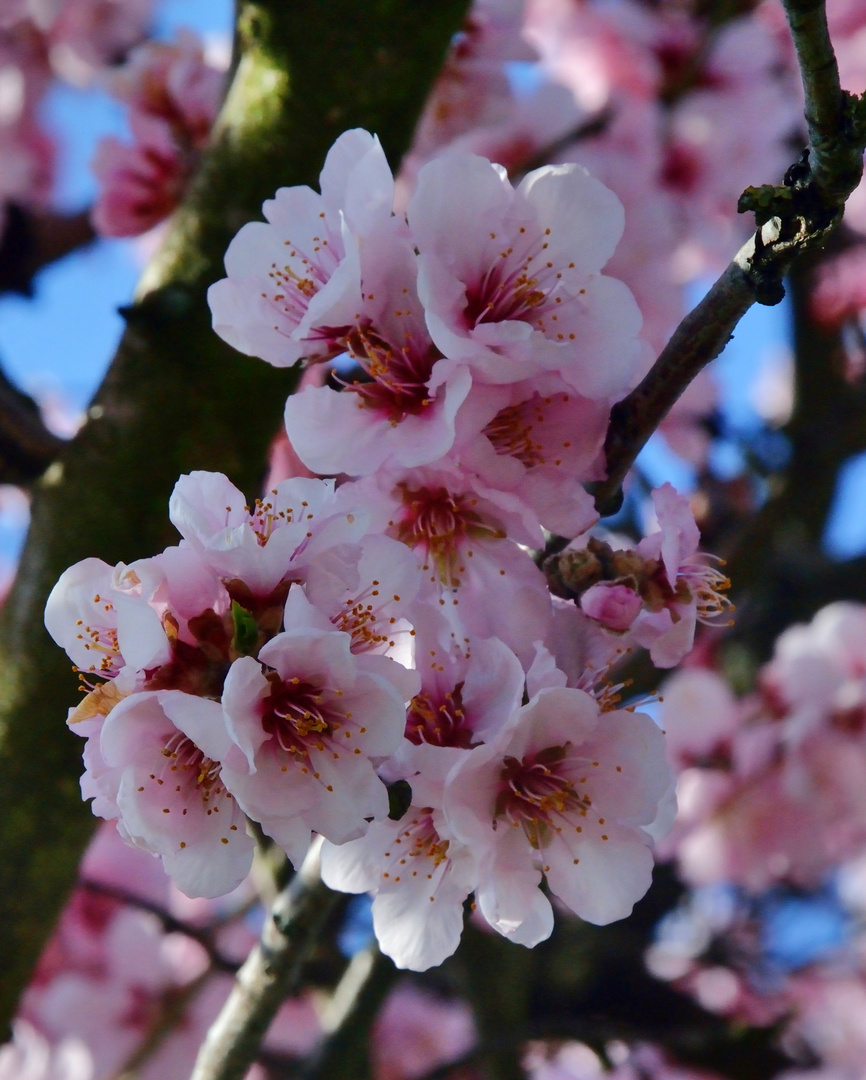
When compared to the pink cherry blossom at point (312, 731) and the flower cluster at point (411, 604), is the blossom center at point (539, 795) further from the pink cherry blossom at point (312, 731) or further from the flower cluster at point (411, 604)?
the pink cherry blossom at point (312, 731)

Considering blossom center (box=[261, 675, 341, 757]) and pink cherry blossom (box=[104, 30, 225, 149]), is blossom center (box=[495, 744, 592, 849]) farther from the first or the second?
pink cherry blossom (box=[104, 30, 225, 149])

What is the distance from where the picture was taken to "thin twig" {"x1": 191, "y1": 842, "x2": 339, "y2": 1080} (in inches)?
46.9

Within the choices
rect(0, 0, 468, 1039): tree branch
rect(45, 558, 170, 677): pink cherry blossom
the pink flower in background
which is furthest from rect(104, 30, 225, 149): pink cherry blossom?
rect(45, 558, 170, 677): pink cherry blossom

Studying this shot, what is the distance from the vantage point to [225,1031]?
126cm

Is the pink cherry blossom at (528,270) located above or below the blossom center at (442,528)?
A: above

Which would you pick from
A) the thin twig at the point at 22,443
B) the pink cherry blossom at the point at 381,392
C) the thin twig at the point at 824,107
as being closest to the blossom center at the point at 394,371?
the pink cherry blossom at the point at 381,392

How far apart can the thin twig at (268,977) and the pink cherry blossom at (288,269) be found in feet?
1.68

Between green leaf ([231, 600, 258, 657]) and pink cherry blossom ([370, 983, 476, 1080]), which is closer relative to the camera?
green leaf ([231, 600, 258, 657])

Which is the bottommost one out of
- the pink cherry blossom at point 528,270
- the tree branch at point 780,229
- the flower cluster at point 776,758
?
the flower cluster at point 776,758

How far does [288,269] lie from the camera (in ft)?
3.50

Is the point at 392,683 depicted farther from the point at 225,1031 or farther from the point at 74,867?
the point at 74,867

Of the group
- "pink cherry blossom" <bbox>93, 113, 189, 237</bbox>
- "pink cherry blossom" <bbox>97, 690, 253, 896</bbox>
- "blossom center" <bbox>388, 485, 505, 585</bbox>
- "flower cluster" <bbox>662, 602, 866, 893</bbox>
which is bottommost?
"flower cluster" <bbox>662, 602, 866, 893</bbox>

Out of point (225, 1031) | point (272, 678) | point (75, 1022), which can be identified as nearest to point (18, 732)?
point (225, 1031)

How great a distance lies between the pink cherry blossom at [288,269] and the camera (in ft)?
3.34
